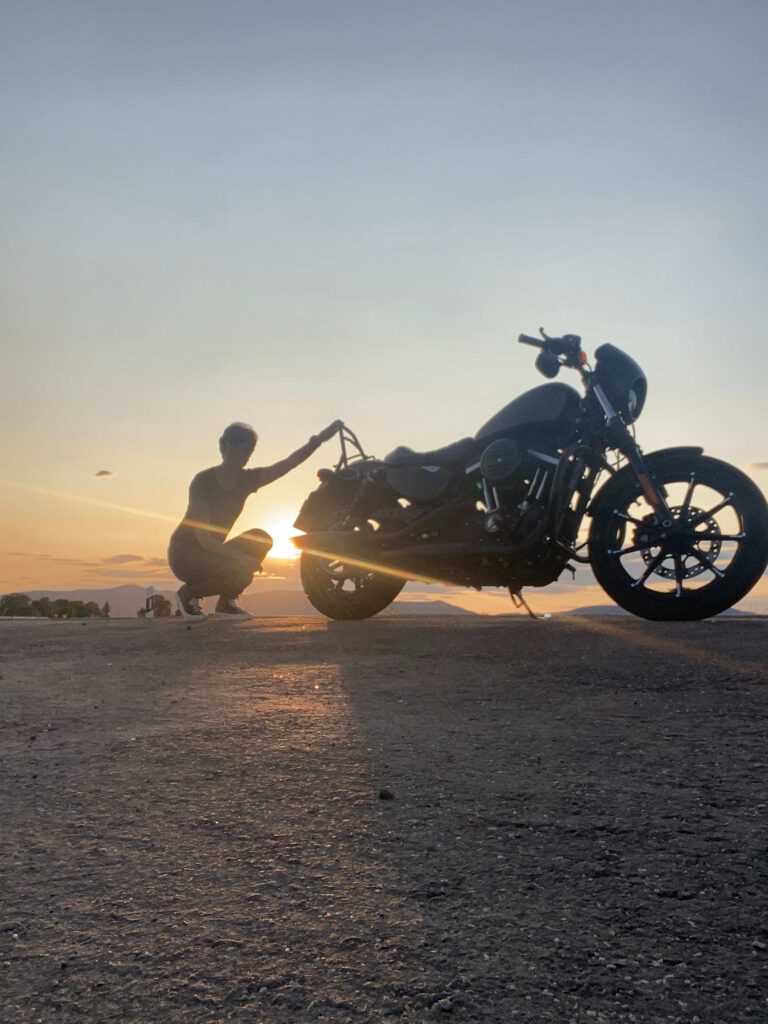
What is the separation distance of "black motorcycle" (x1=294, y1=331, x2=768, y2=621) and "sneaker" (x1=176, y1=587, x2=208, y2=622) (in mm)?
1934

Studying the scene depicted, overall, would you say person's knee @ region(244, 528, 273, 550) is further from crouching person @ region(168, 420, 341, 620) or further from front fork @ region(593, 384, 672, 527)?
front fork @ region(593, 384, 672, 527)

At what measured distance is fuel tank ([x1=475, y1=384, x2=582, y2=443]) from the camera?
6070 millimetres

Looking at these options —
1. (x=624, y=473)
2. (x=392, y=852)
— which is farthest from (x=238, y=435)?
(x=392, y=852)

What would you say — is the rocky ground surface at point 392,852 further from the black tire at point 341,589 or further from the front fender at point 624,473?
the black tire at point 341,589

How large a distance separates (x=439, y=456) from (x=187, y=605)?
3124mm

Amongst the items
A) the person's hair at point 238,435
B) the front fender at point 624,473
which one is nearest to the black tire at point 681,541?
the front fender at point 624,473

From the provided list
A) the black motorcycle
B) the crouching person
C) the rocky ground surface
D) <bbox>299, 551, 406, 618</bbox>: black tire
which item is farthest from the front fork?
the crouching person

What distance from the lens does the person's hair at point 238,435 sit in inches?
317

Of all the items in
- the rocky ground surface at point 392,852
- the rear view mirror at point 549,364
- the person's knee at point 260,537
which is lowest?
the rocky ground surface at point 392,852

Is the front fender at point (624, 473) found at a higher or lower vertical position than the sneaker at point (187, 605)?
higher

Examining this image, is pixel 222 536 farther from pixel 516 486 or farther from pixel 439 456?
pixel 516 486

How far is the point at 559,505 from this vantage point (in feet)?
19.1

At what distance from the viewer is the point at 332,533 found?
7.29m

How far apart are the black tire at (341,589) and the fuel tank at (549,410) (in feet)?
6.16
